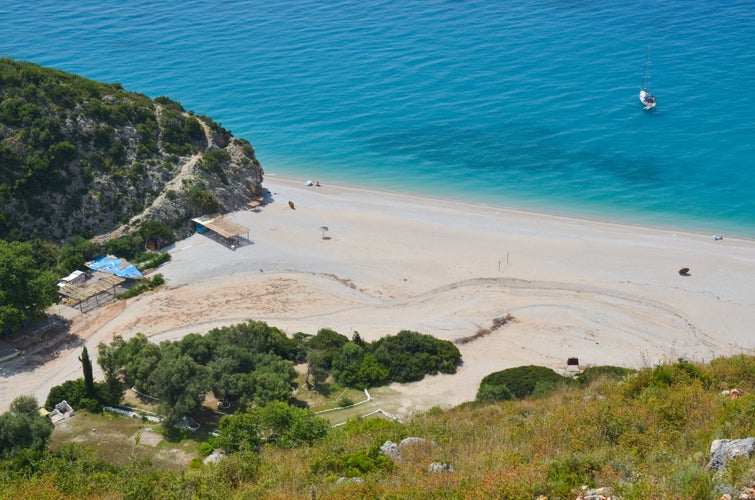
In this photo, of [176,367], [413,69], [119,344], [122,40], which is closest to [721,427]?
[176,367]

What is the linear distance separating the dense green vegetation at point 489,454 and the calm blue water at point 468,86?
123 feet

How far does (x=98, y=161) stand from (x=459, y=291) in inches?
1183

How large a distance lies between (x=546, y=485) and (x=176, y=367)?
20615 millimetres

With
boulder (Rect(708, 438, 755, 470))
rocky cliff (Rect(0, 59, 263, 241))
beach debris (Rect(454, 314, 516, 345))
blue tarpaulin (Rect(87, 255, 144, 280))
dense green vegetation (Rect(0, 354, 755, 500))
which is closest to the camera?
boulder (Rect(708, 438, 755, 470))

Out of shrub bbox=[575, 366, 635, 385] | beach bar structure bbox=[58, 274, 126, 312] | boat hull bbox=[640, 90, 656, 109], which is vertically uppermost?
boat hull bbox=[640, 90, 656, 109]

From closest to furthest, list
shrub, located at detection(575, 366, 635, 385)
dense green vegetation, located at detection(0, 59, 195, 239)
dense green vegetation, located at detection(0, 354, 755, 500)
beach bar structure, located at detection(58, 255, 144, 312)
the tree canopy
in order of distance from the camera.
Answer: dense green vegetation, located at detection(0, 354, 755, 500), shrub, located at detection(575, 366, 635, 385), the tree canopy, beach bar structure, located at detection(58, 255, 144, 312), dense green vegetation, located at detection(0, 59, 195, 239)

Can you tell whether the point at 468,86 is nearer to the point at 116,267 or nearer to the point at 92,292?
the point at 116,267

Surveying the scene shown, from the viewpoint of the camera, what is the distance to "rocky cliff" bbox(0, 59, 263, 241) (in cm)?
4812

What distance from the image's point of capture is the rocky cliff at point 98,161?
48.1 metres

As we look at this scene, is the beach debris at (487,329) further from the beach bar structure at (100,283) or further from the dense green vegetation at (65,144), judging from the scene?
the dense green vegetation at (65,144)

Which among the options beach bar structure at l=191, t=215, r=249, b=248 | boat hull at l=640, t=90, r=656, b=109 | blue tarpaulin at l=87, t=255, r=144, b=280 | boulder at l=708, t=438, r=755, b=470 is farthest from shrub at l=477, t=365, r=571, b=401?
boat hull at l=640, t=90, r=656, b=109

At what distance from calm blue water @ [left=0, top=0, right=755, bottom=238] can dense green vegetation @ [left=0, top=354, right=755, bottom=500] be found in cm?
3755

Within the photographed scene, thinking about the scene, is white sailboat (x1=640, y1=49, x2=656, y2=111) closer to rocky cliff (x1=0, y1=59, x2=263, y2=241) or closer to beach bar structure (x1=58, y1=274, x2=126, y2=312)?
rocky cliff (x1=0, y1=59, x2=263, y2=241)

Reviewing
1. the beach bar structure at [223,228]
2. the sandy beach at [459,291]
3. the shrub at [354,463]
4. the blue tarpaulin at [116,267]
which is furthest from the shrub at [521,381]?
the blue tarpaulin at [116,267]
